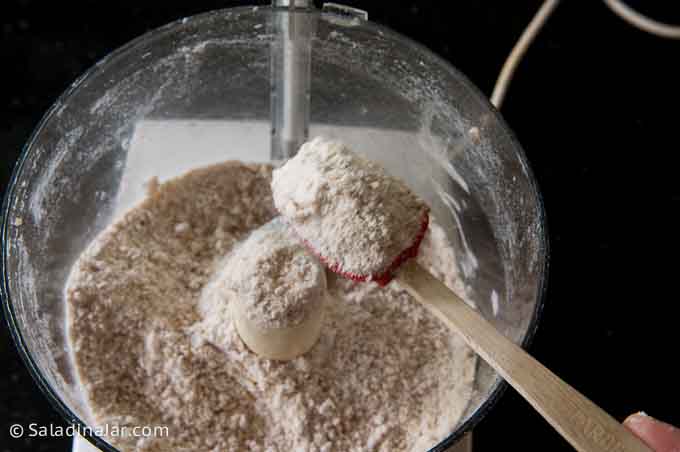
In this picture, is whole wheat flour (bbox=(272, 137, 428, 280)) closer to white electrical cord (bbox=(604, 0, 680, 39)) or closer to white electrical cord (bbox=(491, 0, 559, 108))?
white electrical cord (bbox=(491, 0, 559, 108))

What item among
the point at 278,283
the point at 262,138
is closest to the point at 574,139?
the point at 262,138

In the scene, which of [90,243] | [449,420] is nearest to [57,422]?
[90,243]

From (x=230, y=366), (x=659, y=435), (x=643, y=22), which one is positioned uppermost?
(x=643, y=22)

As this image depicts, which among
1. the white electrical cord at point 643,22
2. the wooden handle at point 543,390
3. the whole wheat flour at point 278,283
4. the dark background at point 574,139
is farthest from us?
the white electrical cord at point 643,22

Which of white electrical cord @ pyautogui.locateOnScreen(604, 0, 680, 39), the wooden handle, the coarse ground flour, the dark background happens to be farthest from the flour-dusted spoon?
white electrical cord @ pyautogui.locateOnScreen(604, 0, 680, 39)

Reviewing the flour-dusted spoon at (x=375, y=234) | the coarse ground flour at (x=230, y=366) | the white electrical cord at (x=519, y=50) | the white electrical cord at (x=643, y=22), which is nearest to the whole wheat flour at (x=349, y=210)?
the flour-dusted spoon at (x=375, y=234)

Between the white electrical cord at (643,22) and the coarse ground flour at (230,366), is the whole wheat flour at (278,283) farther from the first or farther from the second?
the white electrical cord at (643,22)

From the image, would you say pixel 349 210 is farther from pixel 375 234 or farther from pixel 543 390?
pixel 543 390

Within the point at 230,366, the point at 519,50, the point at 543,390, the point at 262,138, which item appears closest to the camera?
the point at 543,390
